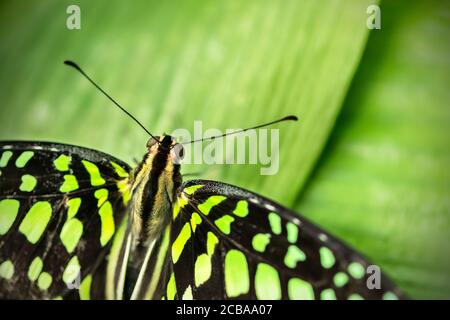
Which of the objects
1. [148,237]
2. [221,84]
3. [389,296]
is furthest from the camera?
[221,84]

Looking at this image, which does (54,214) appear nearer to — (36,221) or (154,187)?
(36,221)

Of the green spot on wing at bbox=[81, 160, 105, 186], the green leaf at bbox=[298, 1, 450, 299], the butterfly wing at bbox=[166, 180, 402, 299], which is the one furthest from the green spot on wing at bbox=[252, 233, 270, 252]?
the green leaf at bbox=[298, 1, 450, 299]

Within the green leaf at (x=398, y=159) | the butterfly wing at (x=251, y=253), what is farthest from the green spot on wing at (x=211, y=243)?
the green leaf at (x=398, y=159)

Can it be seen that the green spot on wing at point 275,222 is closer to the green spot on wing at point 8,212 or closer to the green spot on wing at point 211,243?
the green spot on wing at point 211,243

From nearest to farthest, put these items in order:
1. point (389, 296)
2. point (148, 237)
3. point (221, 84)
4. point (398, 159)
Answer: point (389, 296)
point (148, 237)
point (221, 84)
point (398, 159)

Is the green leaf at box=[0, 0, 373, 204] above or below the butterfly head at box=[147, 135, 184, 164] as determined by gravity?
above

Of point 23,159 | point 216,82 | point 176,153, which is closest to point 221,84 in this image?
point 216,82

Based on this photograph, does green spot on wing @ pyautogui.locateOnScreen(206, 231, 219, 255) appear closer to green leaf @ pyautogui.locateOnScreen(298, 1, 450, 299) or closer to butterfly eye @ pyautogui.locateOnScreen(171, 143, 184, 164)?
butterfly eye @ pyautogui.locateOnScreen(171, 143, 184, 164)

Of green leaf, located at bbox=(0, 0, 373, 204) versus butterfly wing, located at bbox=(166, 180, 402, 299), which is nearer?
butterfly wing, located at bbox=(166, 180, 402, 299)

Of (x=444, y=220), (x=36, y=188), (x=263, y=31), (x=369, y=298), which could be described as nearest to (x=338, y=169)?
(x=444, y=220)
